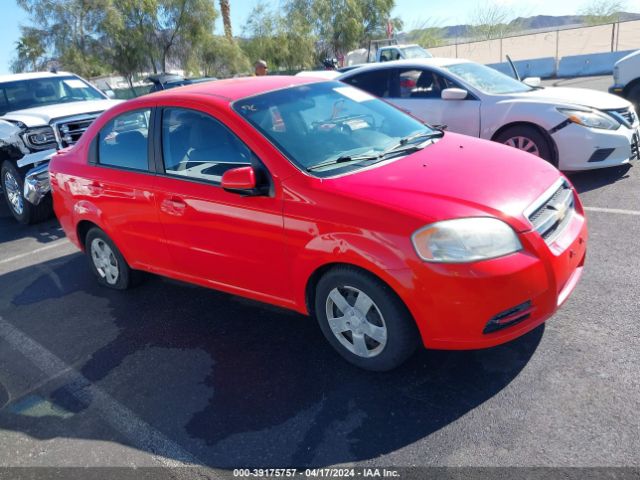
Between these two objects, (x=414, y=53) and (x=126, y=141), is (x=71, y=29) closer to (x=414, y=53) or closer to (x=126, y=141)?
(x=414, y=53)

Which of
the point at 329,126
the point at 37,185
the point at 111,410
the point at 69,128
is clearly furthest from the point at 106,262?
the point at 69,128

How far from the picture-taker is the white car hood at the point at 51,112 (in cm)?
751

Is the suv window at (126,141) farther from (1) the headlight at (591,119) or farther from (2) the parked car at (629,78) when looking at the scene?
(2) the parked car at (629,78)

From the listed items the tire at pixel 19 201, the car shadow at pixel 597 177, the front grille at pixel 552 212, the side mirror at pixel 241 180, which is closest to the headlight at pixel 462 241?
the front grille at pixel 552 212

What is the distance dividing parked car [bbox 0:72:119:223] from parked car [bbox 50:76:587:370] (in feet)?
10.4

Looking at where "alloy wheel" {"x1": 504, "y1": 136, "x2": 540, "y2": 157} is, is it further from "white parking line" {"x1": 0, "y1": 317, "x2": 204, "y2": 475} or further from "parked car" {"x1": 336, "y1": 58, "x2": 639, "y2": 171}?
"white parking line" {"x1": 0, "y1": 317, "x2": 204, "y2": 475}

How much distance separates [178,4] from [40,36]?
787cm

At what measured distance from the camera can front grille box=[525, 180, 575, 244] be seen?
3.03m

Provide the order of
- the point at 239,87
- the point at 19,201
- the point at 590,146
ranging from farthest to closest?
1. the point at 19,201
2. the point at 590,146
3. the point at 239,87

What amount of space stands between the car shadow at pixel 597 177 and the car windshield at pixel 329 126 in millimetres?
3012

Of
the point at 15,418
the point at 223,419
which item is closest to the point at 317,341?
the point at 223,419

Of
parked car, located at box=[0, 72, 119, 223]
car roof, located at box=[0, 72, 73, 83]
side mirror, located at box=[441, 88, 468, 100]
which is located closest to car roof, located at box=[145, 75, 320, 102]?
side mirror, located at box=[441, 88, 468, 100]

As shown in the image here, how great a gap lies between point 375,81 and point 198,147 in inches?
178

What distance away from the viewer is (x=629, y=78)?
8.80 metres
